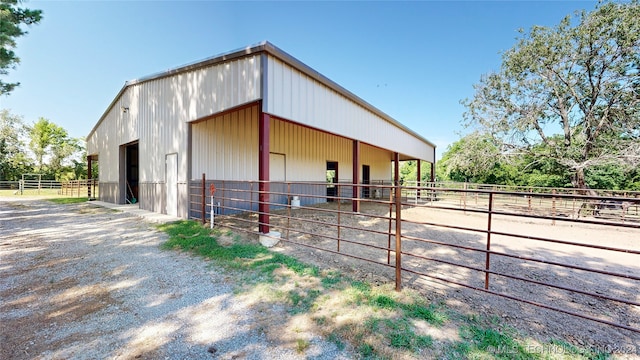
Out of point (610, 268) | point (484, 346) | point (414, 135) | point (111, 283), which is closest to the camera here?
point (484, 346)

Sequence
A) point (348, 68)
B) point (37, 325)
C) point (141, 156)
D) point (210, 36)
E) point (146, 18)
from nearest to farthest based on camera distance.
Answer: point (37, 325) → point (146, 18) → point (141, 156) → point (210, 36) → point (348, 68)

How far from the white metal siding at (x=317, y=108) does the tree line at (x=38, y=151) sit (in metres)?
38.6

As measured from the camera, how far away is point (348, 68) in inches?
532

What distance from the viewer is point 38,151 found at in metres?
31.1

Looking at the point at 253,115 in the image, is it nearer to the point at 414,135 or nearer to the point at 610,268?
the point at 610,268

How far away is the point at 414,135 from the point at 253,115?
35.4 feet

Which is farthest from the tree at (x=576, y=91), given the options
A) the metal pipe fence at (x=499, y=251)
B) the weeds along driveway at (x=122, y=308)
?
the weeds along driveway at (x=122, y=308)

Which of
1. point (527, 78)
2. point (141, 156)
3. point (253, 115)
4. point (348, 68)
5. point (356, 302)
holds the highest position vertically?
point (348, 68)

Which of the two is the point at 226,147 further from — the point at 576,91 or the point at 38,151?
the point at 38,151

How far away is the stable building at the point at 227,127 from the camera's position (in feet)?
18.4

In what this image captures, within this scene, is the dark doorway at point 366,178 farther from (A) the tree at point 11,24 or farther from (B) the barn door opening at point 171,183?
(A) the tree at point 11,24

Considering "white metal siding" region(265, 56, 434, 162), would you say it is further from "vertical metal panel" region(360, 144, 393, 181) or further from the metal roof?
"vertical metal panel" region(360, 144, 393, 181)

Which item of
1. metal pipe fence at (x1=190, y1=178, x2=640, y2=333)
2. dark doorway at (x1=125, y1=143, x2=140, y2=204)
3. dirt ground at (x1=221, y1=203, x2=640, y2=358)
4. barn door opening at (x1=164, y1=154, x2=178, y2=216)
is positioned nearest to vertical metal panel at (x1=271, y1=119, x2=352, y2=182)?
metal pipe fence at (x1=190, y1=178, x2=640, y2=333)

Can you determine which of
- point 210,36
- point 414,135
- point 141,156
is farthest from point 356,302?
point 414,135
